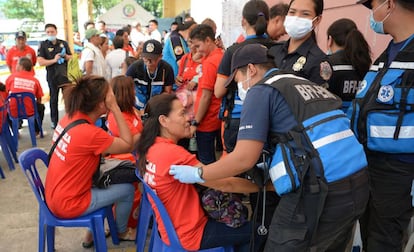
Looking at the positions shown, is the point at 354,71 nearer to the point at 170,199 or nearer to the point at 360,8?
the point at 360,8

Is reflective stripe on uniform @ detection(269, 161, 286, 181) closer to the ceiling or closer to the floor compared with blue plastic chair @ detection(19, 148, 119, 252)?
closer to the ceiling

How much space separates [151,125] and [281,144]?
2.65ft

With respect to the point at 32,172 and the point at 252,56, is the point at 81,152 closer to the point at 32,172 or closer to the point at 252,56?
the point at 32,172

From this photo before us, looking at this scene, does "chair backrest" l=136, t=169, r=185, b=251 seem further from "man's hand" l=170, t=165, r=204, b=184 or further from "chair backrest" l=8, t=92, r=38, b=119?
"chair backrest" l=8, t=92, r=38, b=119

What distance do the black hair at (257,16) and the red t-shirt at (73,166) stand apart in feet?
4.37

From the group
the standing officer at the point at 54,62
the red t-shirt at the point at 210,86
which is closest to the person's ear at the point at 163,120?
the red t-shirt at the point at 210,86

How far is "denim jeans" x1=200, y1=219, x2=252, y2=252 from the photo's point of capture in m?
1.74

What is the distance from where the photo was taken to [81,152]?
7.02 feet

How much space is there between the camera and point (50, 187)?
219cm

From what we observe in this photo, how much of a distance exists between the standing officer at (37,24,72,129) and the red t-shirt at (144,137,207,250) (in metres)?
4.49

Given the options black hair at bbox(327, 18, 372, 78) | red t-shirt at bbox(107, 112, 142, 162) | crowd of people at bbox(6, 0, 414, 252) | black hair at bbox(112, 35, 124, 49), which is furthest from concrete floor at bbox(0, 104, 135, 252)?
black hair at bbox(112, 35, 124, 49)

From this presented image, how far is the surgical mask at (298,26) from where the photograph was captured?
2066mm

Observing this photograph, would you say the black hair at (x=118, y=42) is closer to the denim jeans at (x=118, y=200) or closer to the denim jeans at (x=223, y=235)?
the denim jeans at (x=118, y=200)

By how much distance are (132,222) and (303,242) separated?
5.95 feet
